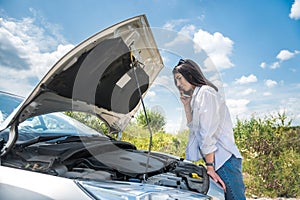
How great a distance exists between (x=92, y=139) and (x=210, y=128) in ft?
3.50

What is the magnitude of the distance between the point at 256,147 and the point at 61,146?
153 inches

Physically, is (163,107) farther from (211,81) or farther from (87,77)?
(87,77)

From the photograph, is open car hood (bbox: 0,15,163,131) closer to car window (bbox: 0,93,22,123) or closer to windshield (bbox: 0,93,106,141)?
windshield (bbox: 0,93,106,141)

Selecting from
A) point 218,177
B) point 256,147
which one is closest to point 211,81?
point 218,177

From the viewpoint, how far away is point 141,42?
2.05 metres

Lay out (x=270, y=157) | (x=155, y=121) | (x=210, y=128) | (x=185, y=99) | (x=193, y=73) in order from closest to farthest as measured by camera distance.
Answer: (x=210, y=128) < (x=193, y=73) < (x=185, y=99) < (x=155, y=121) < (x=270, y=157)

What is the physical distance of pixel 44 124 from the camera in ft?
8.61

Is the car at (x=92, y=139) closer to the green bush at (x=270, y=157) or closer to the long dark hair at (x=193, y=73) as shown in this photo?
the long dark hair at (x=193, y=73)

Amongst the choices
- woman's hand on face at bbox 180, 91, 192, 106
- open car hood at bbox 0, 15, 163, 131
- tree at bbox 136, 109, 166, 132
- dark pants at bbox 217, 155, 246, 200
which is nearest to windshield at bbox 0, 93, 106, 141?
open car hood at bbox 0, 15, 163, 131

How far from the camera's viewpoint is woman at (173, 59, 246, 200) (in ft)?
6.74

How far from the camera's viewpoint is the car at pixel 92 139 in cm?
162

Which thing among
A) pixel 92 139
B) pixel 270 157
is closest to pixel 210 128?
pixel 92 139

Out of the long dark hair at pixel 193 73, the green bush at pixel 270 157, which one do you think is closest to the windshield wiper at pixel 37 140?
the long dark hair at pixel 193 73

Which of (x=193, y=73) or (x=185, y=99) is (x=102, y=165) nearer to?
(x=185, y=99)
